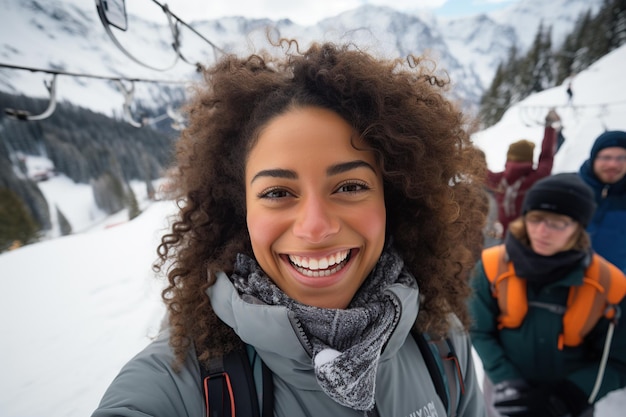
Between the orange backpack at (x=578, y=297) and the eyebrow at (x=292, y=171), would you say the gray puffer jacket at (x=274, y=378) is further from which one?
the orange backpack at (x=578, y=297)

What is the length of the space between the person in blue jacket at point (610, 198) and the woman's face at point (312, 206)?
342cm

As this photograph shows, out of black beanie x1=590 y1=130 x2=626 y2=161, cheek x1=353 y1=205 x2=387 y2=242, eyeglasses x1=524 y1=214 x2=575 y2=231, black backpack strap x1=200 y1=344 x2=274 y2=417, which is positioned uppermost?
black beanie x1=590 y1=130 x2=626 y2=161

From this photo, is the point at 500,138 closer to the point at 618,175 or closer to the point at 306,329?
the point at 618,175

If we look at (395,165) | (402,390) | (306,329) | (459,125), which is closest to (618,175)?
(459,125)

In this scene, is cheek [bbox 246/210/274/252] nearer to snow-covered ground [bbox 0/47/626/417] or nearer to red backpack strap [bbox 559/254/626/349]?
snow-covered ground [bbox 0/47/626/417]

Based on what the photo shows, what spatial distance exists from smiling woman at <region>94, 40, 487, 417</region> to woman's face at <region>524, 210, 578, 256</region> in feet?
2.61

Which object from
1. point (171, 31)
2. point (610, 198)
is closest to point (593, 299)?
point (610, 198)

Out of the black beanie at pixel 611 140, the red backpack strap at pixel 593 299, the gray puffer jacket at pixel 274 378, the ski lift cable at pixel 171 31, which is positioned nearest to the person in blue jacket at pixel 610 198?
the black beanie at pixel 611 140

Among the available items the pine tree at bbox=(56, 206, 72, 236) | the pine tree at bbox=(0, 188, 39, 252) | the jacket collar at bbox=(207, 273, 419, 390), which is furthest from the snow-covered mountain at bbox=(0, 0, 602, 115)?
the pine tree at bbox=(56, 206, 72, 236)

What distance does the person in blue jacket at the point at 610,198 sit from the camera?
303 centimetres

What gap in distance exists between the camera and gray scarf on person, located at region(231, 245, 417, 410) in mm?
997

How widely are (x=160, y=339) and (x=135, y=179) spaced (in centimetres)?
6603

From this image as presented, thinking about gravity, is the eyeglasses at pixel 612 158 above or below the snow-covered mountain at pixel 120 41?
below

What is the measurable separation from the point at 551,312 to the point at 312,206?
5.92ft
